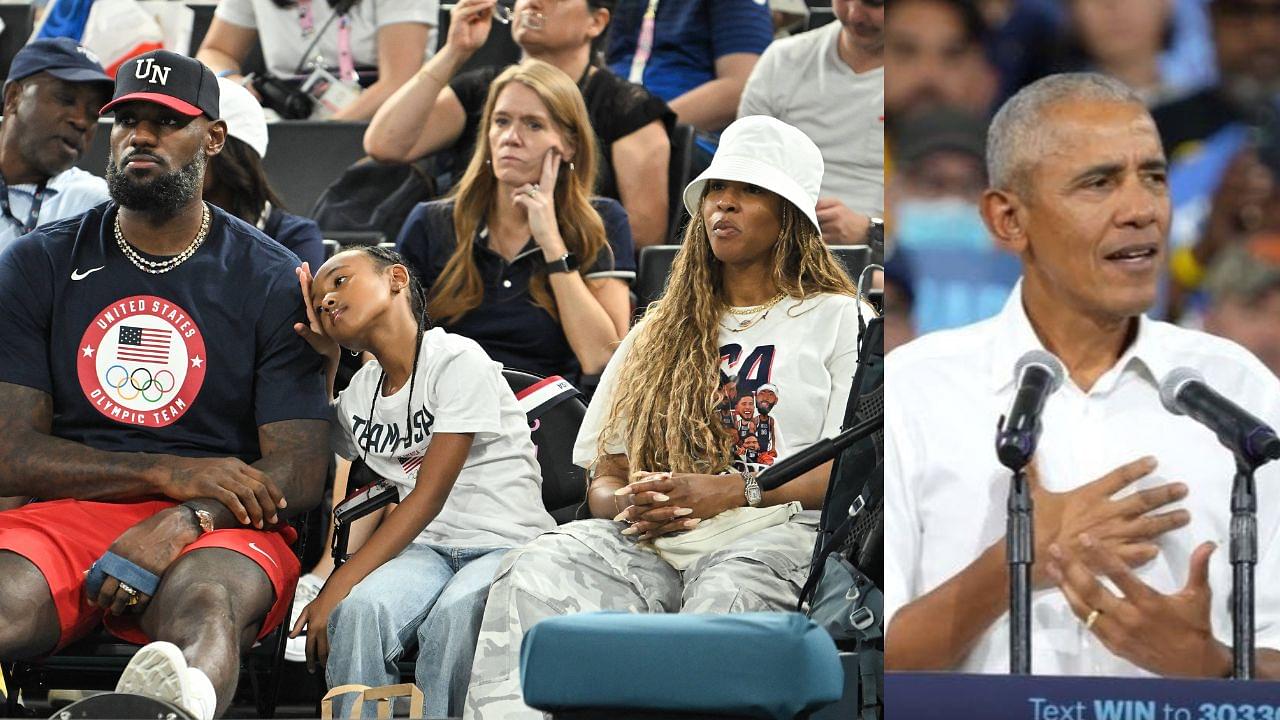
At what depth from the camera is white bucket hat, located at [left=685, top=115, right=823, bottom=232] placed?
3.45 metres

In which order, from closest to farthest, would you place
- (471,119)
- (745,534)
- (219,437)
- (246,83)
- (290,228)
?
1. (745,534)
2. (219,437)
3. (290,228)
4. (471,119)
5. (246,83)

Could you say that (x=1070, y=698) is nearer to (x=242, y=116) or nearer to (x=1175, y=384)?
(x=1175, y=384)

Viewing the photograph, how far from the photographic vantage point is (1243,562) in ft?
7.28

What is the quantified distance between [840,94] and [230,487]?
247 centimetres

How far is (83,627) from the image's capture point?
3191 mm

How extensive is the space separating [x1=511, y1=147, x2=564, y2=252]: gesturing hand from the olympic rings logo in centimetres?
113

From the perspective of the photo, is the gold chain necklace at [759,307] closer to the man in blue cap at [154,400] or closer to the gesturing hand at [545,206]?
the gesturing hand at [545,206]

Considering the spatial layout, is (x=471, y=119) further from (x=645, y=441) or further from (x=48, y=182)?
(x=645, y=441)

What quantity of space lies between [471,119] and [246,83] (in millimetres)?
904

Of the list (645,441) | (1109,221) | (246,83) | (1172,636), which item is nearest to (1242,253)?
(1109,221)

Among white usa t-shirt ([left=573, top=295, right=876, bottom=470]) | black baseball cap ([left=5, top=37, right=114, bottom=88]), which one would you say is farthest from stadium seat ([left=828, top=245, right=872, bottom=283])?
black baseball cap ([left=5, top=37, right=114, bottom=88])

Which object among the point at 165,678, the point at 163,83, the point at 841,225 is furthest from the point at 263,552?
the point at 841,225

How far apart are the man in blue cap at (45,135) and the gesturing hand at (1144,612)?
2.97m

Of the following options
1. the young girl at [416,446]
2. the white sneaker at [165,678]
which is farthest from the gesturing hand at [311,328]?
the white sneaker at [165,678]
